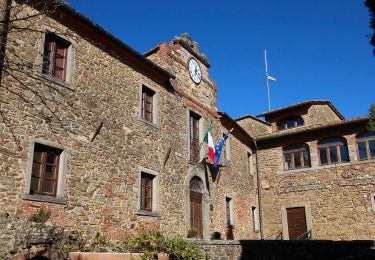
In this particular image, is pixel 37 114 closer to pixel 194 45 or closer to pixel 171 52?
pixel 171 52

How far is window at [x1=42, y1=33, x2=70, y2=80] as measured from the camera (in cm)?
914

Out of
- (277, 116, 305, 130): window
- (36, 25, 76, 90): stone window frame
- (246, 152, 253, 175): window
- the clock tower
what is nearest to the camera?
(36, 25, 76, 90): stone window frame

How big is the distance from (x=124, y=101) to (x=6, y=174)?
4.49 meters

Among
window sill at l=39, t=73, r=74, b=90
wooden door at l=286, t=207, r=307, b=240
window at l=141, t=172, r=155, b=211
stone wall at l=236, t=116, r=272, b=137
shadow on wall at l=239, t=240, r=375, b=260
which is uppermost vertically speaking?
stone wall at l=236, t=116, r=272, b=137

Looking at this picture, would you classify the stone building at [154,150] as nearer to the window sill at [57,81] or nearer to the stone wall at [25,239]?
the window sill at [57,81]

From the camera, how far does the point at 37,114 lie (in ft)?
27.6

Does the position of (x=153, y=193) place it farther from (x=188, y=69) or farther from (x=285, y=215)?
(x=285, y=215)

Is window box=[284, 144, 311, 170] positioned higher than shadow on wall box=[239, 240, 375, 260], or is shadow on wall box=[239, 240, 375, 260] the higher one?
window box=[284, 144, 311, 170]

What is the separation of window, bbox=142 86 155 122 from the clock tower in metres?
1.34

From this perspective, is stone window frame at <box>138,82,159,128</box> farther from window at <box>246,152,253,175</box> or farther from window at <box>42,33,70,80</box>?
window at <box>246,152,253,175</box>

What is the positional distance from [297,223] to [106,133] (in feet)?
38.4

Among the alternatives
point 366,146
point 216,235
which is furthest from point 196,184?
point 366,146

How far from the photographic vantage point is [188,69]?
14742 millimetres

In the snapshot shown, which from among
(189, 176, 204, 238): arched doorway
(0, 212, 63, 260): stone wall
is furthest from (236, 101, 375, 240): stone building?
(0, 212, 63, 260): stone wall
